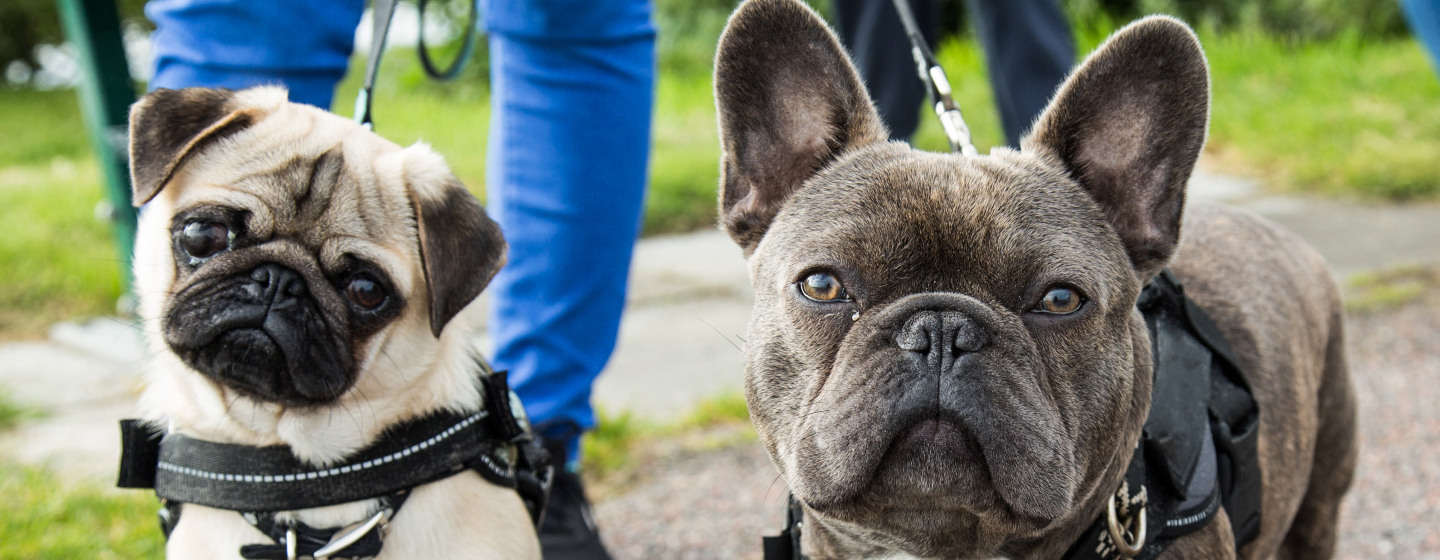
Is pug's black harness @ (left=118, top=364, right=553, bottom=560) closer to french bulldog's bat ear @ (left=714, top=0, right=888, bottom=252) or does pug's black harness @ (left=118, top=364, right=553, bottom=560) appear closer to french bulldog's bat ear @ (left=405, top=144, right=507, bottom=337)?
french bulldog's bat ear @ (left=405, top=144, right=507, bottom=337)

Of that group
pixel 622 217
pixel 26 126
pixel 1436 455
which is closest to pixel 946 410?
pixel 622 217

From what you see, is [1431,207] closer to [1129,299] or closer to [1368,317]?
[1368,317]

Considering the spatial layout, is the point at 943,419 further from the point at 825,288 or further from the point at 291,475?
the point at 291,475

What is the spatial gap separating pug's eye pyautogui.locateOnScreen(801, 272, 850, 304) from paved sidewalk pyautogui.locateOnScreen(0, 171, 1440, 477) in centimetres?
160

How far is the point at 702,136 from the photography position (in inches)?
411

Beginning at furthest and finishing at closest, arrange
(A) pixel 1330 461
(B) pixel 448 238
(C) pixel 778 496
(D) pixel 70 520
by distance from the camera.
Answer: (C) pixel 778 496
(D) pixel 70 520
(A) pixel 1330 461
(B) pixel 448 238

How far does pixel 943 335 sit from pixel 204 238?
1.62 m

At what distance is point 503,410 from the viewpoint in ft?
9.46

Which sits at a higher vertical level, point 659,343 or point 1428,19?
point 1428,19

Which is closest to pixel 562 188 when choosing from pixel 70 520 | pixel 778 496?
pixel 778 496

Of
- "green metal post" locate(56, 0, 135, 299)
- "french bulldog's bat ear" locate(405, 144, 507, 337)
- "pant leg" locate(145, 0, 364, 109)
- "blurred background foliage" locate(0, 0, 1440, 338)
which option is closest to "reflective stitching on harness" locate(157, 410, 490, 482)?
"french bulldog's bat ear" locate(405, 144, 507, 337)

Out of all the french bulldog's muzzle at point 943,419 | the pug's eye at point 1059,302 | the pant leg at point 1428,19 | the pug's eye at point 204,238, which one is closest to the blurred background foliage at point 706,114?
the pug's eye at point 204,238

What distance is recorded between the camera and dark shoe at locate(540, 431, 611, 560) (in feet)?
11.4

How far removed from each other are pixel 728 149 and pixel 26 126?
12.8m
